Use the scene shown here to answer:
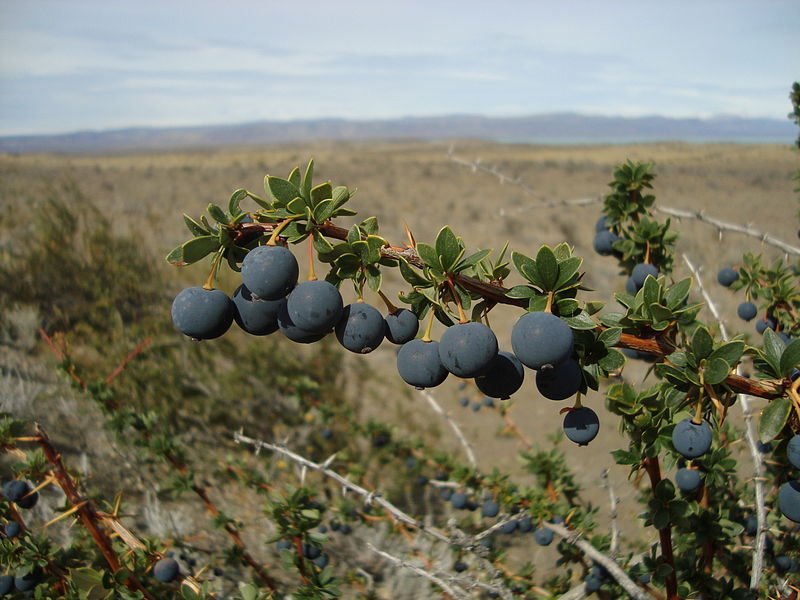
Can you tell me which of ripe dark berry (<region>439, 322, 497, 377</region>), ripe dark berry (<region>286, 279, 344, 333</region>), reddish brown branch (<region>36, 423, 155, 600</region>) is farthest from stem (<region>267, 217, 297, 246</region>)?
reddish brown branch (<region>36, 423, 155, 600</region>)

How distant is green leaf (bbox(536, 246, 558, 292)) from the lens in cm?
133

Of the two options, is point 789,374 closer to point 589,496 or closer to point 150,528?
point 150,528

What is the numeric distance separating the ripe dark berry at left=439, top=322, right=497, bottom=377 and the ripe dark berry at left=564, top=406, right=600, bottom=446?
420 mm

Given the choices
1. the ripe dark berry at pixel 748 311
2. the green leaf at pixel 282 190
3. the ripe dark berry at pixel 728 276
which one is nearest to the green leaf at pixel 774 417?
the green leaf at pixel 282 190

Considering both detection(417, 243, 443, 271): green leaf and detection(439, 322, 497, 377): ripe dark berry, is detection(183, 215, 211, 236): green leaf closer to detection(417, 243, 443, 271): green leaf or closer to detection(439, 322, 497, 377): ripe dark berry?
detection(417, 243, 443, 271): green leaf

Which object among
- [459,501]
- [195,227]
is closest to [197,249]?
[195,227]

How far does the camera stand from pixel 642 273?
256 cm

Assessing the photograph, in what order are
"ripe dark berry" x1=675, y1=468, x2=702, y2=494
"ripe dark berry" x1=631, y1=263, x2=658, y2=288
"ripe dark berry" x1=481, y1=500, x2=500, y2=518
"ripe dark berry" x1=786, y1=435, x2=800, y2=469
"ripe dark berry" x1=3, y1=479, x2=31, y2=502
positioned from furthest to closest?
"ripe dark berry" x1=481, y1=500, x2=500, y2=518
"ripe dark berry" x1=3, y1=479, x2=31, y2=502
"ripe dark berry" x1=631, y1=263, x2=658, y2=288
"ripe dark berry" x1=675, y1=468, x2=702, y2=494
"ripe dark berry" x1=786, y1=435, x2=800, y2=469

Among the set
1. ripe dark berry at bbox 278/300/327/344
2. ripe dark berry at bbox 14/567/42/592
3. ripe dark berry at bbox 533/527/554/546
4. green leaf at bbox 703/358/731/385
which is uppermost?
ripe dark berry at bbox 278/300/327/344

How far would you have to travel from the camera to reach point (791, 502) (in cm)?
156

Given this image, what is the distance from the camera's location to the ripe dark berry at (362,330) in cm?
142

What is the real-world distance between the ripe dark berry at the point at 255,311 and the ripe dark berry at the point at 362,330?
205 millimetres

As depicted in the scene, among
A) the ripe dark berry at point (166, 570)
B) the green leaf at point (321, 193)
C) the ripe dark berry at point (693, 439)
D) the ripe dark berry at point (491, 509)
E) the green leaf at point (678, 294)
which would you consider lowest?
the ripe dark berry at point (491, 509)

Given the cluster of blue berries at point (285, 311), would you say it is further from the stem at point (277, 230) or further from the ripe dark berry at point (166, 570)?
the ripe dark berry at point (166, 570)
